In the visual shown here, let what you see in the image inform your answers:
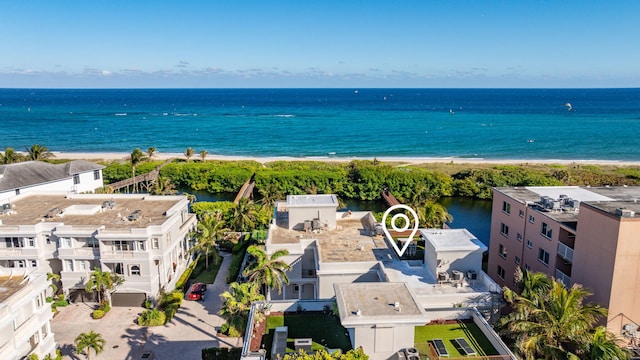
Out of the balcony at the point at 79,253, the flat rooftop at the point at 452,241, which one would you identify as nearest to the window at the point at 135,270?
the balcony at the point at 79,253

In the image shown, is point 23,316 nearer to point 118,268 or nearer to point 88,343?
point 88,343

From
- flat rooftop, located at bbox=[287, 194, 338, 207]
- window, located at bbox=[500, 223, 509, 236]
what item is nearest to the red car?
flat rooftop, located at bbox=[287, 194, 338, 207]

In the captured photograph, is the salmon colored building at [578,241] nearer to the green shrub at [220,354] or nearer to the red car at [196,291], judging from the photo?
the green shrub at [220,354]

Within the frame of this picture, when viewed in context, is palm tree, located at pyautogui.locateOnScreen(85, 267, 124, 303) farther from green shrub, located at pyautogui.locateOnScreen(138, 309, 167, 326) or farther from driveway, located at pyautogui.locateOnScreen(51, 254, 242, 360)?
green shrub, located at pyautogui.locateOnScreen(138, 309, 167, 326)

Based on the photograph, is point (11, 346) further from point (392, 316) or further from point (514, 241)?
point (514, 241)

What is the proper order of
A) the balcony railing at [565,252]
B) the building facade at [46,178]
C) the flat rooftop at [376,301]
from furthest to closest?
the building facade at [46,178]
the balcony railing at [565,252]
the flat rooftop at [376,301]

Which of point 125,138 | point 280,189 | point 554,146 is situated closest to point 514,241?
point 280,189
